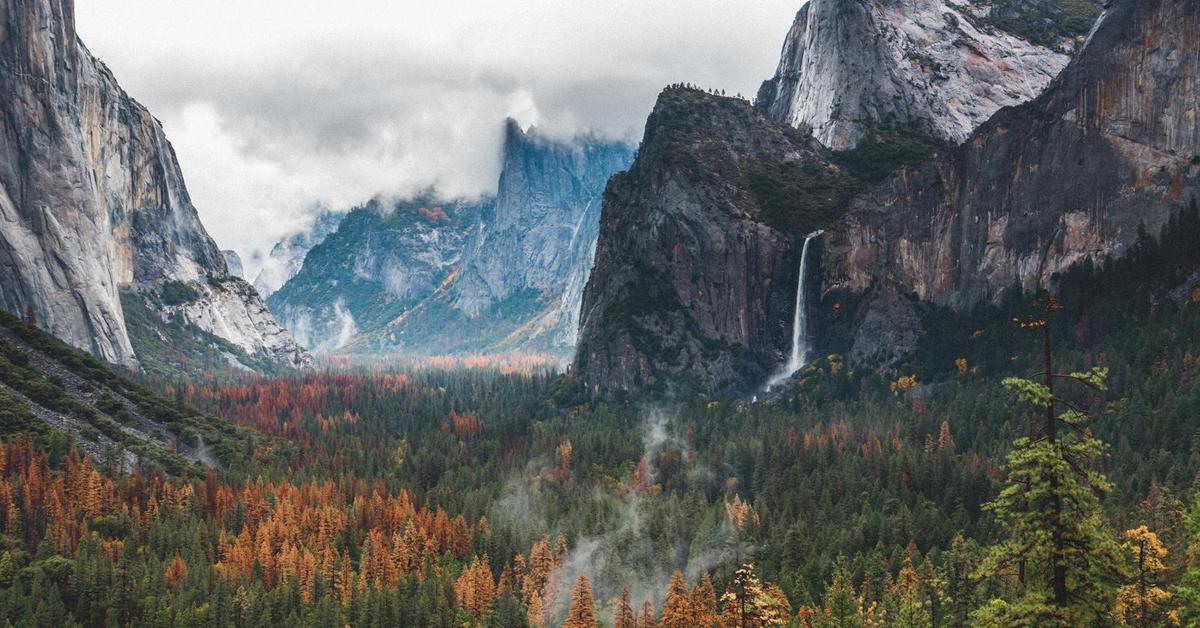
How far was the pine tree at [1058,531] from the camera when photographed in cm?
3406

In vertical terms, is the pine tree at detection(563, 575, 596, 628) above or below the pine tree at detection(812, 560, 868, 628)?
below

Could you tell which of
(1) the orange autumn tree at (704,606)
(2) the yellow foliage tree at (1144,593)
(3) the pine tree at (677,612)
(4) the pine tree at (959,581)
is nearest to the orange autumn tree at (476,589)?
(3) the pine tree at (677,612)

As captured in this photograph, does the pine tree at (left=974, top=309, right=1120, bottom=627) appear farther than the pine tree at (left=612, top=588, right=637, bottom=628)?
No

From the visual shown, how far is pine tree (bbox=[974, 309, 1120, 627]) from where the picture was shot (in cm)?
3406

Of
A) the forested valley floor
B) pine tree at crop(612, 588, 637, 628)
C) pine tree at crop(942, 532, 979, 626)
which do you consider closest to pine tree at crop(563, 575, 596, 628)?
the forested valley floor

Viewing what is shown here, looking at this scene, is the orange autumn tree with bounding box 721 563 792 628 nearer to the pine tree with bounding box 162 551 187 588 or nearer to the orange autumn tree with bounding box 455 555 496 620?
the orange autumn tree with bounding box 455 555 496 620

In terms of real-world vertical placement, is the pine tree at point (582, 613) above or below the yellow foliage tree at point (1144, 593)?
below

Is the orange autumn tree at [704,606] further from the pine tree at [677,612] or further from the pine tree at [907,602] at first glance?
the pine tree at [907,602]

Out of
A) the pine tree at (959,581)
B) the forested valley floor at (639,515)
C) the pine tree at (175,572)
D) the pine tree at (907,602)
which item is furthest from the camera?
the pine tree at (175,572)

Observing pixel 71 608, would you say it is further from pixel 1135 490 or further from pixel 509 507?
pixel 1135 490

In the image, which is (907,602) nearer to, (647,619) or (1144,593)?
(647,619)

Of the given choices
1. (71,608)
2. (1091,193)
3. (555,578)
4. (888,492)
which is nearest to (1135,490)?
(888,492)

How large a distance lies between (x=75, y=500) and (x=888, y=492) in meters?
129

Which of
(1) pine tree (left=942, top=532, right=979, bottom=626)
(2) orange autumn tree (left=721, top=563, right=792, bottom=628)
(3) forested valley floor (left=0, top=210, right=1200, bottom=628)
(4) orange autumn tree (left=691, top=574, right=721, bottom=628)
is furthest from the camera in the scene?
(3) forested valley floor (left=0, top=210, right=1200, bottom=628)
